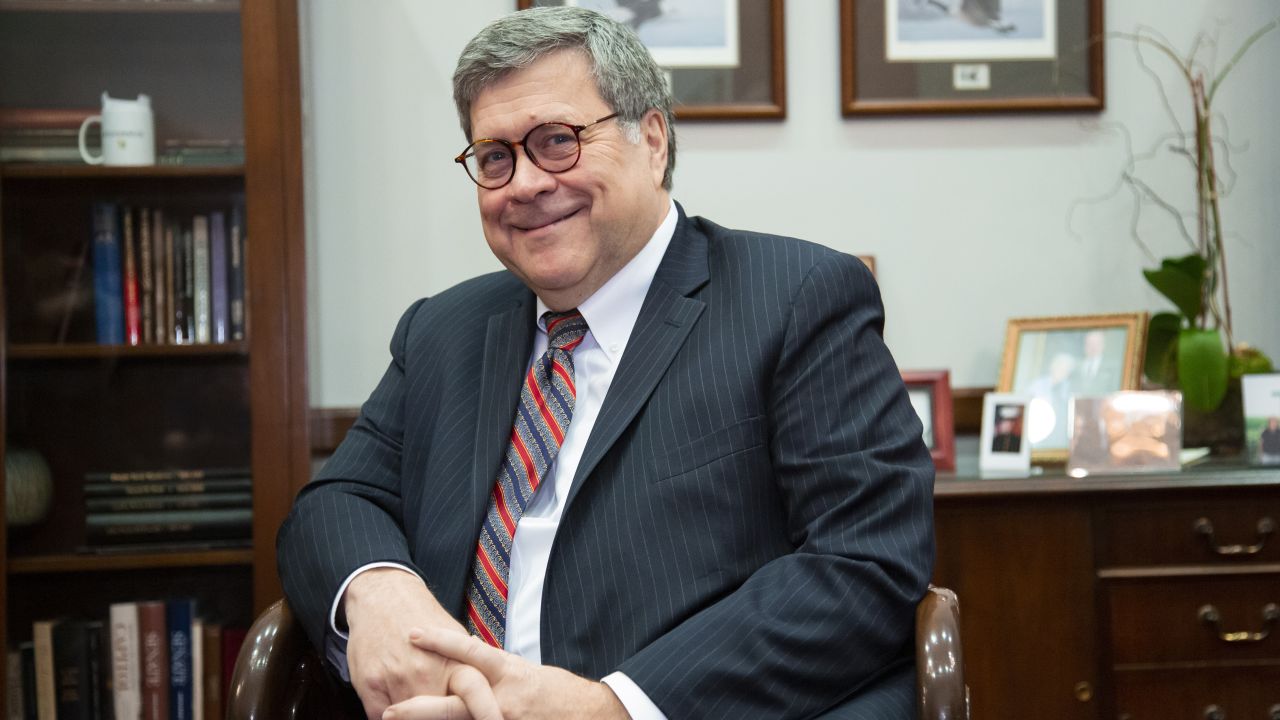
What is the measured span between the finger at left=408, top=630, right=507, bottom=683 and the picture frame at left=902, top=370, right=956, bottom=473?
4.49ft

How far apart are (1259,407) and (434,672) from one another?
186 centimetres

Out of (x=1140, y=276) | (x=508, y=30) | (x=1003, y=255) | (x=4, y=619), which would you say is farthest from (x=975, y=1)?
(x=4, y=619)

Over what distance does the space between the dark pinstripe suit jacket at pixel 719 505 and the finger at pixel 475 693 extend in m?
0.16

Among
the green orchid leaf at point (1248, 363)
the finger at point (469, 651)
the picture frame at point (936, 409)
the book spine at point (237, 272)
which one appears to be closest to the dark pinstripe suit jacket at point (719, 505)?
the finger at point (469, 651)

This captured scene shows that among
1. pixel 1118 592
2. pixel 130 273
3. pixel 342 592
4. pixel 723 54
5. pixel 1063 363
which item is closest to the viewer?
pixel 342 592

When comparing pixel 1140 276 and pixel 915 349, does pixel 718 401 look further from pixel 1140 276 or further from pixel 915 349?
pixel 1140 276

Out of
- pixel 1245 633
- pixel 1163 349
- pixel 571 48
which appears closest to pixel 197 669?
pixel 571 48

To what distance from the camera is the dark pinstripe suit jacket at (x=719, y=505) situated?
128cm

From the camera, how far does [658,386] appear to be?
1.44 metres

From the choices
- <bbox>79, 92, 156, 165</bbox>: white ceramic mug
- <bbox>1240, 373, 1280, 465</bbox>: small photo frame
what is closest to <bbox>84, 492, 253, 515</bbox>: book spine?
<bbox>79, 92, 156, 165</bbox>: white ceramic mug

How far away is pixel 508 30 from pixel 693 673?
857 millimetres

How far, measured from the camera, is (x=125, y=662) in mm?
2299

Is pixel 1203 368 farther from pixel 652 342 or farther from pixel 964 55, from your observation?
pixel 652 342

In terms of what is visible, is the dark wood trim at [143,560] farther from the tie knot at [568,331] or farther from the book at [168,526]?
the tie knot at [568,331]
